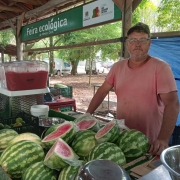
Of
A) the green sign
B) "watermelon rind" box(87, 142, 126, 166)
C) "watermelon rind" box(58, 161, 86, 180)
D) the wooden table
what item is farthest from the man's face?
the wooden table

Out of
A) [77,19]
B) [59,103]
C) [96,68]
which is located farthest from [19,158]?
[96,68]

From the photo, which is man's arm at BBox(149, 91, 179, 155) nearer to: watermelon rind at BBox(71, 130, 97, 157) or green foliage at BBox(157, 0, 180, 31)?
watermelon rind at BBox(71, 130, 97, 157)

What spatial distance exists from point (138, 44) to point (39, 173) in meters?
1.61

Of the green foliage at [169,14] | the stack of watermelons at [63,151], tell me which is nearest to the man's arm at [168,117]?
the stack of watermelons at [63,151]

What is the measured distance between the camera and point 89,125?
1763mm

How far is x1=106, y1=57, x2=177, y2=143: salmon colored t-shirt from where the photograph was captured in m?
2.12

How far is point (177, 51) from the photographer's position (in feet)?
11.4

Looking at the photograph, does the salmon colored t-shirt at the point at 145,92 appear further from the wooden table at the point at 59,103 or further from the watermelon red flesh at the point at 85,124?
the wooden table at the point at 59,103

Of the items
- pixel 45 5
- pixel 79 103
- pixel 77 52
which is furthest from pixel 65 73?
pixel 45 5

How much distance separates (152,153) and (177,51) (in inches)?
99.2

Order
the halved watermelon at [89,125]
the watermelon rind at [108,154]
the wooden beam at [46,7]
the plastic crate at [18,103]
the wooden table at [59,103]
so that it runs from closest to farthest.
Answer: the watermelon rind at [108,154] < the halved watermelon at [89,125] < the plastic crate at [18,103] < the wooden table at [59,103] < the wooden beam at [46,7]

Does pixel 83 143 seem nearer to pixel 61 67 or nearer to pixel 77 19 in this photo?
pixel 77 19

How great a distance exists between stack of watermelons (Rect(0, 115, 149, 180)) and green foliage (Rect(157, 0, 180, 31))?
29.2 feet

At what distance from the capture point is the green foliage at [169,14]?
8.88m
